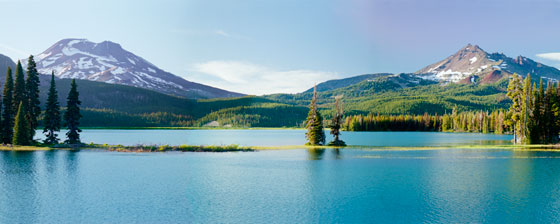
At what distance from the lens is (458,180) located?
46.7 meters

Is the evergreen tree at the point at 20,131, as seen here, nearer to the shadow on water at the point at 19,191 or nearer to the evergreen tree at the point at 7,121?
the evergreen tree at the point at 7,121

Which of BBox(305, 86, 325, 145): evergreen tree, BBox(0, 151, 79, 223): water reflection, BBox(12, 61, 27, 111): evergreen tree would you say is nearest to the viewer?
BBox(0, 151, 79, 223): water reflection

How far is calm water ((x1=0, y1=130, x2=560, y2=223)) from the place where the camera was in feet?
102

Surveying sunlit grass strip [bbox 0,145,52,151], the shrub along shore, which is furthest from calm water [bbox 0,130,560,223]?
the shrub along shore

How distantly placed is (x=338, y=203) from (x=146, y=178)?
24.2 m

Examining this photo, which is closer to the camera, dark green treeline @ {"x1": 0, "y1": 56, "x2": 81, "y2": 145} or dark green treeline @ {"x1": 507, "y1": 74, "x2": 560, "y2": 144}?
dark green treeline @ {"x1": 0, "y1": 56, "x2": 81, "y2": 145}

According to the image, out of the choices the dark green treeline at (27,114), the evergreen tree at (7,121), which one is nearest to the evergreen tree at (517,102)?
the dark green treeline at (27,114)

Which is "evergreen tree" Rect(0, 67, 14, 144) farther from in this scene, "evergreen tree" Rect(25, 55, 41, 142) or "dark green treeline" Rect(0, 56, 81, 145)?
"evergreen tree" Rect(25, 55, 41, 142)

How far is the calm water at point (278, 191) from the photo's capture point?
3108 cm

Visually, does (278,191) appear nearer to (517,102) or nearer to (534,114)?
(534,114)

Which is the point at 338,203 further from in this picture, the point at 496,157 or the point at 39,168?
the point at 496,157

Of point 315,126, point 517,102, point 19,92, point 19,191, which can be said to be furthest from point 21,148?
point 517,102

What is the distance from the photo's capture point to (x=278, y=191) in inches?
1606

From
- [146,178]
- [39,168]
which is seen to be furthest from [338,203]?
[39,168]
